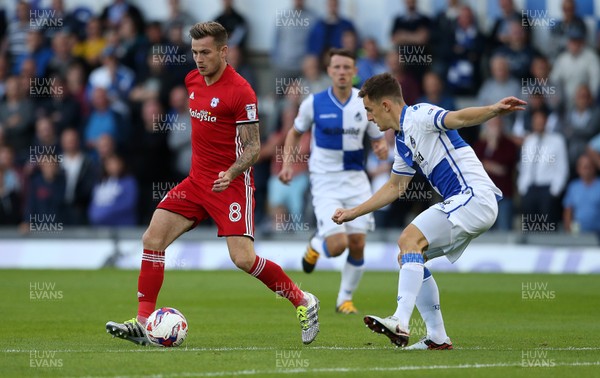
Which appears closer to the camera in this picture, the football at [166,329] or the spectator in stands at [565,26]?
the football at [166,329]

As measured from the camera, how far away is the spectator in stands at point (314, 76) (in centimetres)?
2186

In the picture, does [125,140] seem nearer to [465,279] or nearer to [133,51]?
[133,51]

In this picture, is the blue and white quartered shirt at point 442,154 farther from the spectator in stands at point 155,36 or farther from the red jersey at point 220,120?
the spectator in stands at point 155,36

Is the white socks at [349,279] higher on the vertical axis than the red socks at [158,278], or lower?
lower

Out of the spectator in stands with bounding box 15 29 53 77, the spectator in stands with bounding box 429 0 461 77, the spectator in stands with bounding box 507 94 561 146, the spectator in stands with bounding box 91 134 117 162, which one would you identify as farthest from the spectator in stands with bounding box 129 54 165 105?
the spectator in stands with bounding box 507 94 561 146

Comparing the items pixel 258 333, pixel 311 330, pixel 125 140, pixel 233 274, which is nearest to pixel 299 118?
pixel 258 333

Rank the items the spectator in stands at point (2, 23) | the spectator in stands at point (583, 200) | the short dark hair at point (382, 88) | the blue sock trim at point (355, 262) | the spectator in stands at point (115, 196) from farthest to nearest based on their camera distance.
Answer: the spectator in stands at point (2, 23), the spectator in stands at point (115, 196), the spectator in stands at point (583, 200), the blue sock trim at point (355, 262), the short dark hair at point (382, 88)

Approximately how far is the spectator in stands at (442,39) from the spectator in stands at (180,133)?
5087 millimetres

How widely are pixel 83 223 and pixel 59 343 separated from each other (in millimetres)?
13592

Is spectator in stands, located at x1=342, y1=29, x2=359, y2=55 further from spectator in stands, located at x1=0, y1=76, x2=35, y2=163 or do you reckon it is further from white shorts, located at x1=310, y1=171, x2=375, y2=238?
spectator in stands, located at x1=0, y1=76, x2=35, y2=163

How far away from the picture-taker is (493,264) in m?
20.5

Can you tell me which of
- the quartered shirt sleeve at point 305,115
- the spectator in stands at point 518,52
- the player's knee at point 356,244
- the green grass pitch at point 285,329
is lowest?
the green grass pitch at point 285,329

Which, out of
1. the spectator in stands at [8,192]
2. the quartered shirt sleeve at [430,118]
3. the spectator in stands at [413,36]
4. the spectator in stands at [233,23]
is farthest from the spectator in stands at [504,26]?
the quartered shirt sleeve at [430,118]

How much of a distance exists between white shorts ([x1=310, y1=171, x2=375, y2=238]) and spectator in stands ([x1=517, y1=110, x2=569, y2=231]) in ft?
20.4
